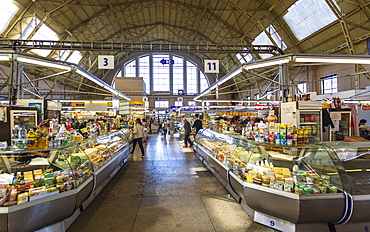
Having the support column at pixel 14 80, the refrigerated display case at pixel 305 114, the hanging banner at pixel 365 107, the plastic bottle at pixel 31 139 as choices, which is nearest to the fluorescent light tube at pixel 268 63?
the refrigerated display case at pixel 305 114

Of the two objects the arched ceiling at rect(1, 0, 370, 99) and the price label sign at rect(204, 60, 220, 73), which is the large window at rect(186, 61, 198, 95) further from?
the price label sign at rect(204, 60, 220, 73)

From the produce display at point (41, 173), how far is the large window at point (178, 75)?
27.3m

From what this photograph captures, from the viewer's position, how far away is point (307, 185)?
262 cm

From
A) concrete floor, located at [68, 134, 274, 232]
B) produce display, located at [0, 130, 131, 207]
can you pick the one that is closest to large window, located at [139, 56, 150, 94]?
concrete floor, located at [68, 134, 274, 232]

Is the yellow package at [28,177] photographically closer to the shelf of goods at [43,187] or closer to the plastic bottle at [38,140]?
the shelf of goods at [43,187]

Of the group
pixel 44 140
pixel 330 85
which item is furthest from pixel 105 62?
pixel 330 85

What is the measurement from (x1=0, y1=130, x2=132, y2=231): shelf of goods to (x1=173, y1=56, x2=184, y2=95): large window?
27.5 metres

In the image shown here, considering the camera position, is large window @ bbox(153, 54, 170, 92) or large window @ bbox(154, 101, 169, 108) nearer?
large window @ bbox(153, 54, 170, 92)

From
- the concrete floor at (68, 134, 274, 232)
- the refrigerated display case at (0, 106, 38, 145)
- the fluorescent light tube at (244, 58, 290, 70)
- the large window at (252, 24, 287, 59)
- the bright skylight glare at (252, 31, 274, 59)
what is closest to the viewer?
the concrete floor at (68, 134, 274, 232)

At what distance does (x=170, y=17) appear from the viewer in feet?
66.6

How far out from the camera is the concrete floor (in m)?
2.91

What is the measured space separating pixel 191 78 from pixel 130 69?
914 cm

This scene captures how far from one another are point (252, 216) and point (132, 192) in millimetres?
2429

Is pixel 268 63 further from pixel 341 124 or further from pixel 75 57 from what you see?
pixel 75 57
